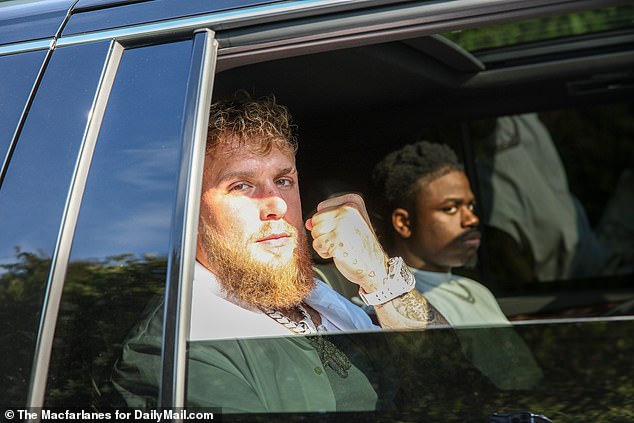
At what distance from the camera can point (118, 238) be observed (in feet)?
4.81

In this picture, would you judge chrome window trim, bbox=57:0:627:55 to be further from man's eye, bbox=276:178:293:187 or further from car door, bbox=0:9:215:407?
man's eye, bbox=276:178:293:187

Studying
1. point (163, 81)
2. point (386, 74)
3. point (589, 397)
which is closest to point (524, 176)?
point (386, 74)

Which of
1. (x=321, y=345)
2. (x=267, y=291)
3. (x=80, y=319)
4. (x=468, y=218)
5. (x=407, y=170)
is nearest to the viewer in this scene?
(x=80, y=319)

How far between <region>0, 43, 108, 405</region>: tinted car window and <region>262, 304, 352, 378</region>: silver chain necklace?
433 mm

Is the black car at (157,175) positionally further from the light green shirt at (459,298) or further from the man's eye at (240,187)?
the light green shirt at (459,298)

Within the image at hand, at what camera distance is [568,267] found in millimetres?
4398

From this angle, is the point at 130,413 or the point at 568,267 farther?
the point at 568,267

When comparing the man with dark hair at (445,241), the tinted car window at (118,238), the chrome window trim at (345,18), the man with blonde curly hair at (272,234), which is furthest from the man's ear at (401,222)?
the tinted car window at (118,238)

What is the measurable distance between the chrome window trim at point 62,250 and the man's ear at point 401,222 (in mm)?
1095

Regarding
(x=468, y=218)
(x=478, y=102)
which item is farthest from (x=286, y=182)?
(x=468, y=218)

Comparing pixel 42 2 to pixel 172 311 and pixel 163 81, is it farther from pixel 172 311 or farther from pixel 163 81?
pixel 172 311

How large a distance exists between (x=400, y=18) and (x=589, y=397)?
81cm

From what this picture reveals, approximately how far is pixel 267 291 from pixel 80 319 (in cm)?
38

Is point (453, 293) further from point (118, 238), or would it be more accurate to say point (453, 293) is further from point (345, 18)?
point (118, 238)
